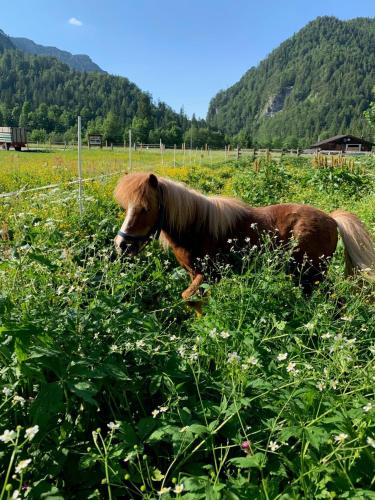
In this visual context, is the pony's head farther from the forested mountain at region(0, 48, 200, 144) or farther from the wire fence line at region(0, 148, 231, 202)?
the forested mountain at region(0, 48, 200, 144)

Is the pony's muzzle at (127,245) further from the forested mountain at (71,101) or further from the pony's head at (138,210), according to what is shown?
the forested mountain at (71,101)

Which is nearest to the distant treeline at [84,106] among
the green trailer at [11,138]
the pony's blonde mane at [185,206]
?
the green trailer at [11,138]

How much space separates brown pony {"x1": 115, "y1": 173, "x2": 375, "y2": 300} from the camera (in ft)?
11.6

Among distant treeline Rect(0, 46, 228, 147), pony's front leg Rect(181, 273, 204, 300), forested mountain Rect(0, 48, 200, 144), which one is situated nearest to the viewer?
pony's front leg Rect(181, 273, 204, 300)

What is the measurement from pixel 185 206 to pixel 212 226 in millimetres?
358

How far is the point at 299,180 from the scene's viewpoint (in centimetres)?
1426

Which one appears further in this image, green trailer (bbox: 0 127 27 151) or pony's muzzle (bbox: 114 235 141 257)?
green trailer (bbox: 0 127 27 151)

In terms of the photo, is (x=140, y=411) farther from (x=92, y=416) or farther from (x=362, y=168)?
(x=362, y=168)

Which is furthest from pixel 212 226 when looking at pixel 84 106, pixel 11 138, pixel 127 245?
pixel 84 106

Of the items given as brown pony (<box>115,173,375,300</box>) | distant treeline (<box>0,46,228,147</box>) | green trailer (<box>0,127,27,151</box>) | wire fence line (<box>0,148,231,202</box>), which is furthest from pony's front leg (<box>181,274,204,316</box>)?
distant treeline (<box>0,46,228,147</box>)

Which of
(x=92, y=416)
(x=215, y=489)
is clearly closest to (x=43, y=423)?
(x=92, y=416)

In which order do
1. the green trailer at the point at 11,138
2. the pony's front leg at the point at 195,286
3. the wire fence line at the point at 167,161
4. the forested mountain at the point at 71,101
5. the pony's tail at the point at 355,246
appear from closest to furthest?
1. the pony's front leg at the point at 195,286
2. the pony's tail at the point at 355,246
3. the wire fence line at the point at 167,161
4. the green trailer at the point at 11,138
5. the forested mountain at the point at 71,101

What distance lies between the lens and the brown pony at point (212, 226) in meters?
3.54

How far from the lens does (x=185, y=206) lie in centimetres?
380
